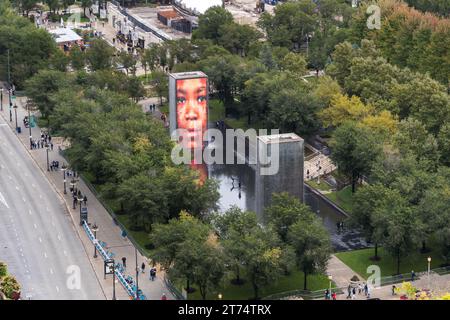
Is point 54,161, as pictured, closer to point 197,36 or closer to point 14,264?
point 14,264

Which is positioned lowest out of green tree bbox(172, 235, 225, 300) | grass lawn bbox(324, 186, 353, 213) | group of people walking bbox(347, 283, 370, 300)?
grass lawn bbox(324, 186, 353, 213)

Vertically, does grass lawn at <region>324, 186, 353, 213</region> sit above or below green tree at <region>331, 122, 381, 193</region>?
below

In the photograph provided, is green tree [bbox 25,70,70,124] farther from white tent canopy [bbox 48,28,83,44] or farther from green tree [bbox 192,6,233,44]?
green tree [bbox 192,6,233,44]

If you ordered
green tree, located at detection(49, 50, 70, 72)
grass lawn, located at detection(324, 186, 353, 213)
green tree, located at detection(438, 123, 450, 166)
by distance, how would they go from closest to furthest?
grass lawn, located at detection(324, 186, 353, 213) → green tree, located at detection(438, 123, 450, 166) → green tree, located at detection(49, 50, 70, 72)

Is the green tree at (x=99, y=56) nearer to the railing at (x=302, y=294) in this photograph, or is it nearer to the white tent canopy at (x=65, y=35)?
the white tent canopy at (x=65, y=35)

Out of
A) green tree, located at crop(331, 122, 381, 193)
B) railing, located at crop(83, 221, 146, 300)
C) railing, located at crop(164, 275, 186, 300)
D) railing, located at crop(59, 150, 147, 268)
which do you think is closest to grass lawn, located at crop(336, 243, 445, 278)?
green tree, located at crop(331, 122, 381, 193)

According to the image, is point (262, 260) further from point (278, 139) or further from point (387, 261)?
point (278, 139)

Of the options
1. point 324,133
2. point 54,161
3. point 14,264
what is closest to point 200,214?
point 14,264
